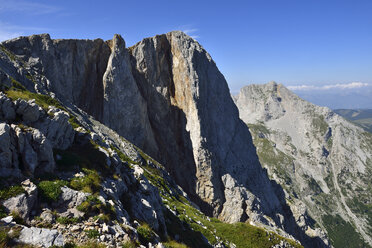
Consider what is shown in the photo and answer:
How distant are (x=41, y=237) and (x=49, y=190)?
3.39 meters

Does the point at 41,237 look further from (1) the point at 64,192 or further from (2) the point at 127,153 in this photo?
(2) the point at 127,153

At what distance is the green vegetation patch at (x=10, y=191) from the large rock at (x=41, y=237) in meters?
2.24

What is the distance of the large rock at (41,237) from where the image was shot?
387 inches

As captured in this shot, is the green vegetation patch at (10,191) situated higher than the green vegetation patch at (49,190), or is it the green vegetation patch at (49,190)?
the green vegetation patch at (10,191)

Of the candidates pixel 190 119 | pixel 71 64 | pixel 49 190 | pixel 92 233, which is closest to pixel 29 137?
pixel 49 190

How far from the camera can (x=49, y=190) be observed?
13.0 meters

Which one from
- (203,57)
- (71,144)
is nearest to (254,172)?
(203,57)

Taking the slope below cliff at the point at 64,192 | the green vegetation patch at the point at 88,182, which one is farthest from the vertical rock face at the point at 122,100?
the green vegetation patch at the point at 88,182

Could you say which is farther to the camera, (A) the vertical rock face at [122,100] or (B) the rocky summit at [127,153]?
(A) the vertical rock face at [122,100]

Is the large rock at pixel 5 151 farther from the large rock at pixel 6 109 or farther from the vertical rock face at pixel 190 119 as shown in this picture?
the vertical rock face at pixel 190 119

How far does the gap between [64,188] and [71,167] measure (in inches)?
114

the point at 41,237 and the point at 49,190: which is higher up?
the point at 49,190

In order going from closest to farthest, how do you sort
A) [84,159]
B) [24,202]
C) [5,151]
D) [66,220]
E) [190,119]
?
[24,202]
[66,220]
[5,151]
[84,159]
[190,119]

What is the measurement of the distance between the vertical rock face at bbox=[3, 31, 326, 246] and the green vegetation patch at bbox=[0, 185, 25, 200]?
163 ft
